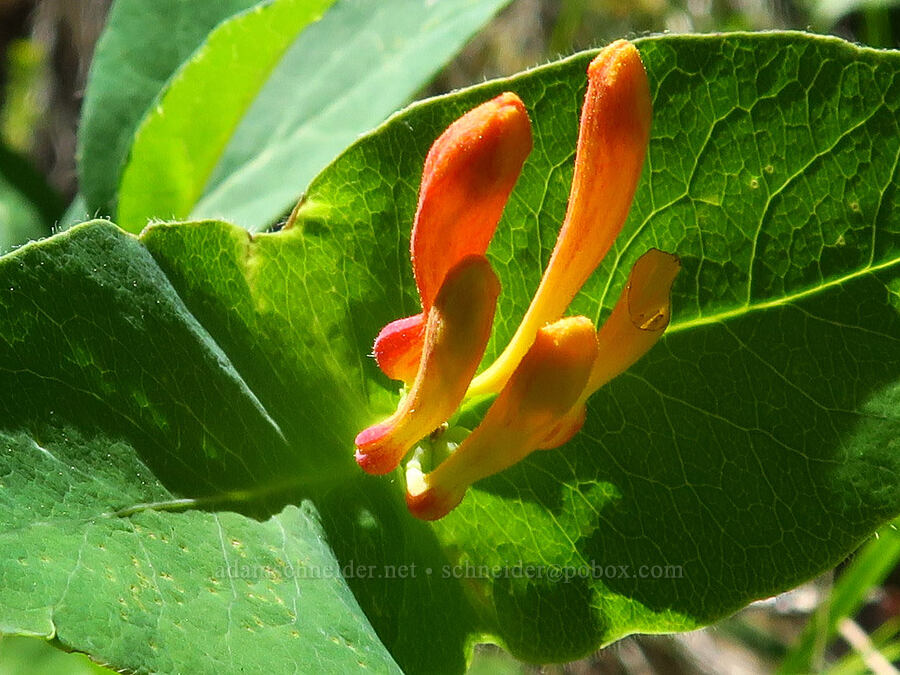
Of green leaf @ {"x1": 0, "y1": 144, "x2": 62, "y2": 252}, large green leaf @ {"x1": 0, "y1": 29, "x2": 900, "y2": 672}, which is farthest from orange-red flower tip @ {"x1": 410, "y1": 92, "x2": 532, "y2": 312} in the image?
green leaf @ {"x1": 0, "y1": 144, "x2": 62, "y2": 252}

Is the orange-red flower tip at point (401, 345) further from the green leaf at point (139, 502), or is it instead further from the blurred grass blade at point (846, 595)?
the blurred grass blade at point (846, 595)

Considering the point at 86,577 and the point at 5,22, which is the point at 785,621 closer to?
the point at 86,577

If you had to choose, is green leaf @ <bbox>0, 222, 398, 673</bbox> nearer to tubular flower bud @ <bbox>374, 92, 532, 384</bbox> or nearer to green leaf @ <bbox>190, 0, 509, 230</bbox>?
tubular flower bud @ <bbox>374, 92, 532, 384</bbox>

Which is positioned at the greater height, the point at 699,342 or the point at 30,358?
the point at 30,358

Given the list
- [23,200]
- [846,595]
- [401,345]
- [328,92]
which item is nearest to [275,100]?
[328,92]

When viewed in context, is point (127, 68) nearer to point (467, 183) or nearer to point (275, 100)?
point (275, 100)

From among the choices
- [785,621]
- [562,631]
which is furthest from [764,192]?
[785,621]
